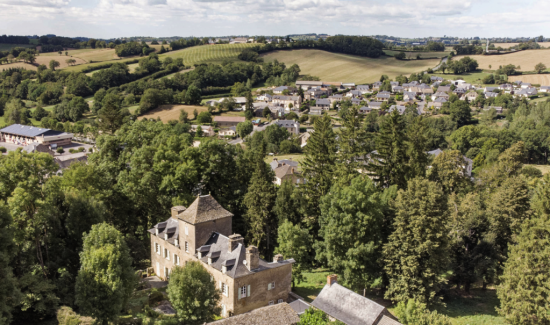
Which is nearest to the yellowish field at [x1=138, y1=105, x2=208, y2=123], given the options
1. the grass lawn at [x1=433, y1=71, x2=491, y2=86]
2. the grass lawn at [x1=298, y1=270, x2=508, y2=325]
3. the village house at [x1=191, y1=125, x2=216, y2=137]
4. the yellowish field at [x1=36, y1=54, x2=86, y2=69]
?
the village house at [x1=191, y1=125, x2=216, y2=137]

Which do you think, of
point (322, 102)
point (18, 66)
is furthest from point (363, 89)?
point (18, 66)

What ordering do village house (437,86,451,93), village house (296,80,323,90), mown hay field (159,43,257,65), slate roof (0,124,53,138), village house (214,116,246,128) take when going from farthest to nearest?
mown hay field (159,43,257,65) → village house (296,80,323,90) → village house (437,86,451,93) → village house (214,116,246,128) → slate roof (0,124,53,138)

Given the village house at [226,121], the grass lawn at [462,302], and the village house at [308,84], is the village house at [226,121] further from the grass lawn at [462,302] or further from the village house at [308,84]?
the grass lawn at [462,302]

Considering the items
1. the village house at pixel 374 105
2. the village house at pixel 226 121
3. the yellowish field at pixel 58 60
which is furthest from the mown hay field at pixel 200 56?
the village house at pixel 374 105

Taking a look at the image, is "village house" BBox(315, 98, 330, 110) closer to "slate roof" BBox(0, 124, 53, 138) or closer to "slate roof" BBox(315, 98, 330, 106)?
"slate roof" BBox(315, 98, 330, 106)

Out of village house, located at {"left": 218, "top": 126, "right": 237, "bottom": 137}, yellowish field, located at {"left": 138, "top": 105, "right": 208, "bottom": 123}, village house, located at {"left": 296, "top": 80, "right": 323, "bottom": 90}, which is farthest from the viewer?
village house, located at {"left": 296, "top": 80, "right": 323, "bottom": 90}
